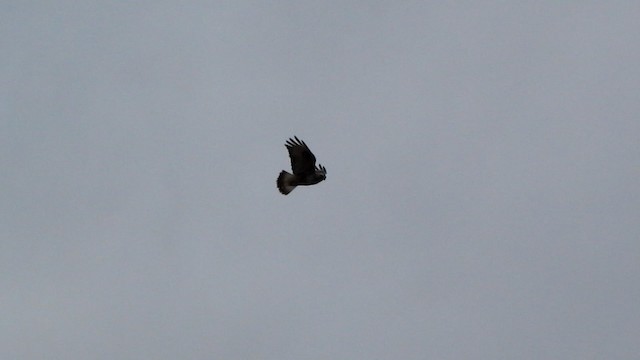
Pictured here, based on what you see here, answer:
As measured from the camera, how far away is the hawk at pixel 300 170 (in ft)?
163

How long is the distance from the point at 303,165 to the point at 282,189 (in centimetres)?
200

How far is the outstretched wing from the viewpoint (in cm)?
4947

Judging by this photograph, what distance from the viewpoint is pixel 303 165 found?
50219 millimetres

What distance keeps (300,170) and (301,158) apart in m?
0.80

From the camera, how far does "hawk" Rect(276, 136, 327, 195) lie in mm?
49531

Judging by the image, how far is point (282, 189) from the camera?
51.8 meters

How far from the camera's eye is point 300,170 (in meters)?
50.5

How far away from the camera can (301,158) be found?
164 feet

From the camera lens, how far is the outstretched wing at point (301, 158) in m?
49.5
